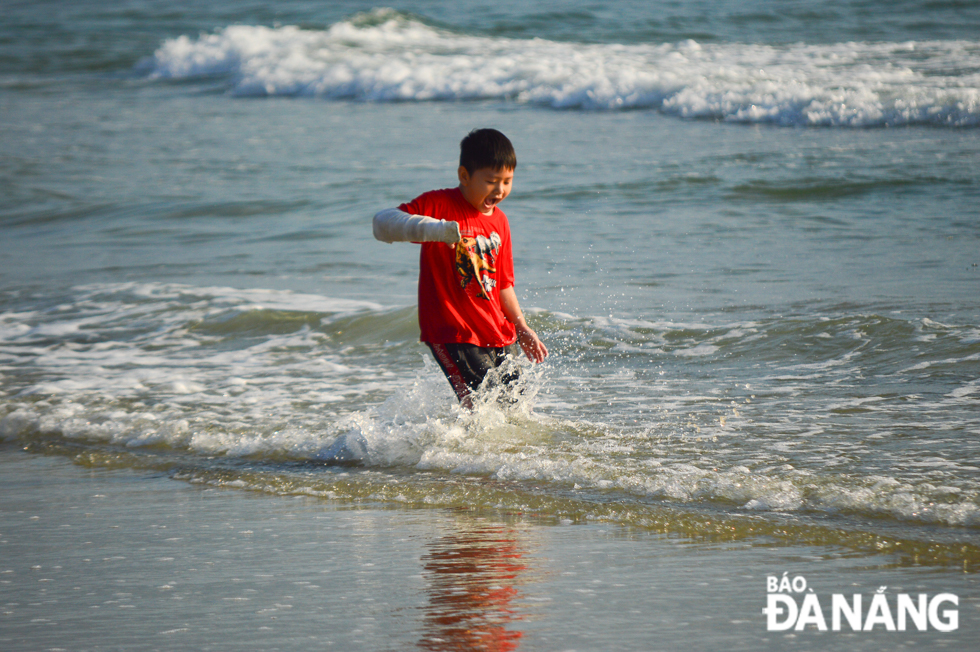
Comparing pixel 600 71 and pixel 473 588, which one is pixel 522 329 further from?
pixel 600 71

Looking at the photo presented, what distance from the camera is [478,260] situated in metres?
3.86

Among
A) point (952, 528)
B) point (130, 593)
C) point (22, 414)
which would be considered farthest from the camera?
point (22, 414)

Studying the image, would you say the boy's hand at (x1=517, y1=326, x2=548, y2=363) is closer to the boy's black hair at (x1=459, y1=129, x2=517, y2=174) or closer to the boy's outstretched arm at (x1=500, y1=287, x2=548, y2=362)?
the boy's outstretched arm at (x1=500, y1=287, x2=548, y2=362)

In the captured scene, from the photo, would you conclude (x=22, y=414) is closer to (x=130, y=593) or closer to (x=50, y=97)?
(x=130, y=593)

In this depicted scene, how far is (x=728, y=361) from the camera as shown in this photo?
5.54 metres

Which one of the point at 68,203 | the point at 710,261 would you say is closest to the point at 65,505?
the point at 710,261

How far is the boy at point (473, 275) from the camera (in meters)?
3.68

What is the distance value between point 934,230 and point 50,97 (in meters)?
18.9

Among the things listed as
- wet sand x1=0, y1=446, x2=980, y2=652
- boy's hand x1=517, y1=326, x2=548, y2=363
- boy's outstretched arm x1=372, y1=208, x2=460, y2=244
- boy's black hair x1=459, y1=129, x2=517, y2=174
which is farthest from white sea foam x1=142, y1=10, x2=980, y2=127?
wet sand x1=0, y1=446, x2=980, y2=652

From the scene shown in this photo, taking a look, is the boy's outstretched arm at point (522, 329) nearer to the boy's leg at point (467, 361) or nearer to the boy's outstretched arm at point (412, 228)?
the boy's leg at point (467, 361)

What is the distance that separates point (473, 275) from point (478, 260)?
6 cm

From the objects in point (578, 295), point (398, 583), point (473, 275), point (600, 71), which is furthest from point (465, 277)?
point (600, 71)

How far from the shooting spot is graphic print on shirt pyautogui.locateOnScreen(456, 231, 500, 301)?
3.83 metres

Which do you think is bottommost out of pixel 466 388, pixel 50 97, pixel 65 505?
pixel 65 505
